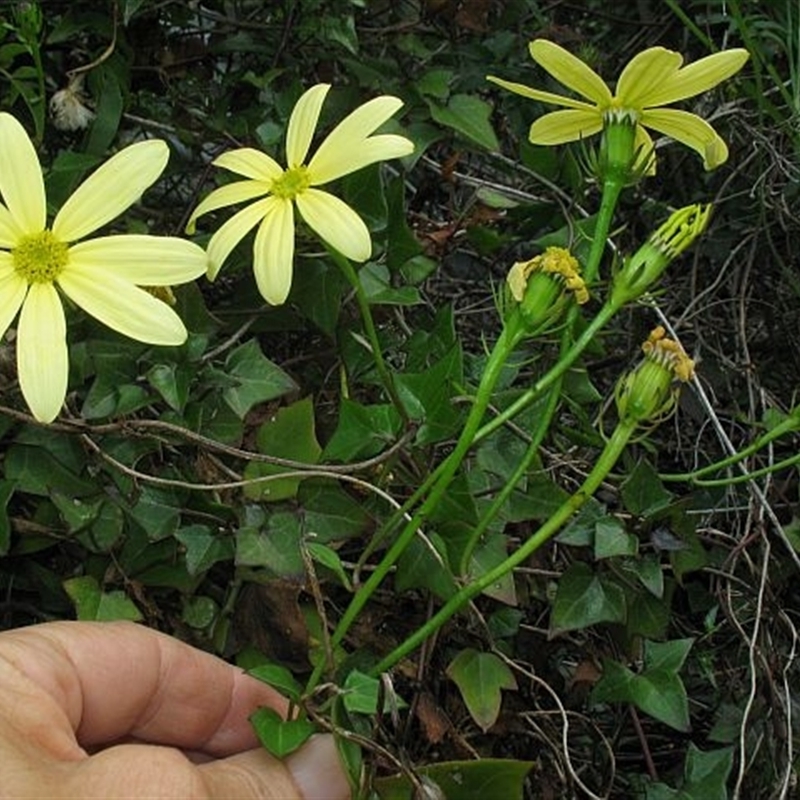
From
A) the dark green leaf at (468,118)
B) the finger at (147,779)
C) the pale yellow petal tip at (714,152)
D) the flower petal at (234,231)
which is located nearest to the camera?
the finger at (147,779)

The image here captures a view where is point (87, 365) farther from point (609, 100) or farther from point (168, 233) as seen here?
point (609, 100)

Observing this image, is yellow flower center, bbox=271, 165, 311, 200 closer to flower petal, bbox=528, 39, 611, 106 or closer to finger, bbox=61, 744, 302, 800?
flower petal, bbox=528, 39, 611, 106

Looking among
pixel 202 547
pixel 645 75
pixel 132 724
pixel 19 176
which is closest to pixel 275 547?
pixel 202 547

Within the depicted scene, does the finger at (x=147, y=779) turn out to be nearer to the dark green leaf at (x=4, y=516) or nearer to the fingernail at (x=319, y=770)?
the fingernail at (x=319, y=770)

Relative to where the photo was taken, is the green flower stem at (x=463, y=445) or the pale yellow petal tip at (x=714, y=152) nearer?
the green flower stem at (x=463, y=445)

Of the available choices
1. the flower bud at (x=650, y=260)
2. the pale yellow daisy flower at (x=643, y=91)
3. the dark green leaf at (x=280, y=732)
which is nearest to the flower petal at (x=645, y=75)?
the pale yellow daisy flower at (x=643, y=91)

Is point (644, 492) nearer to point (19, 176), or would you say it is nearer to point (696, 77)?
point (696, 77)

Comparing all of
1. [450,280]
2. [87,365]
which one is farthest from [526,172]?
[87,365]
